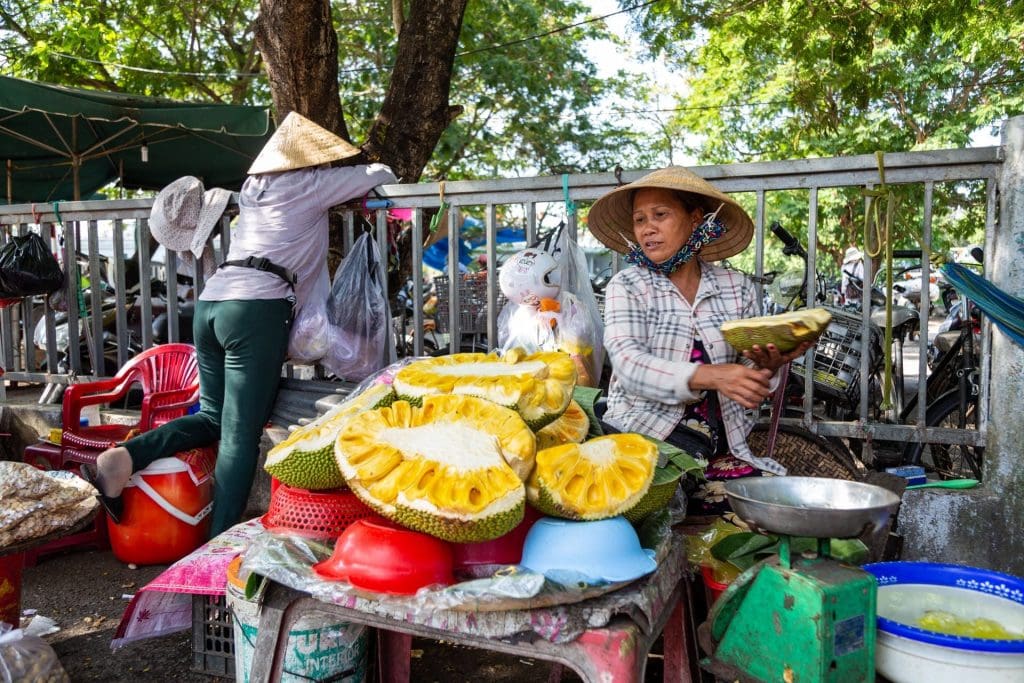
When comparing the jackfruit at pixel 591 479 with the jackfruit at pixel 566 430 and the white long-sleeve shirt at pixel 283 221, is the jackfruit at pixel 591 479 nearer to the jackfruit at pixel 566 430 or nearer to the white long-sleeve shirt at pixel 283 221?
the jackfruit at pixel 566 430

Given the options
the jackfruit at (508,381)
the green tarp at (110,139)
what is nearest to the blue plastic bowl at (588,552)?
the jackfruit at (508,381)

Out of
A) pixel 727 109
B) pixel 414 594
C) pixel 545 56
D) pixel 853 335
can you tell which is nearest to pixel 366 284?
pixel 414 594

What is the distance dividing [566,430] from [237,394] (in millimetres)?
1944

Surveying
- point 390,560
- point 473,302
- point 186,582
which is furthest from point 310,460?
point 473,302

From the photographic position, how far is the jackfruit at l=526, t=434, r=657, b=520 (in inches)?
63.2

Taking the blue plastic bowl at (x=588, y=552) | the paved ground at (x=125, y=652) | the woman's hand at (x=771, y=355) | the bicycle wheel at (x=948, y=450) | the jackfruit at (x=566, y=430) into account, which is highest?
the woman's hand at (x=771, y=355)

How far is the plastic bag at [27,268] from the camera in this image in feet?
14.5

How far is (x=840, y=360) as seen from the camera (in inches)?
173

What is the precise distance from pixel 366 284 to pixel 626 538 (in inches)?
93.3

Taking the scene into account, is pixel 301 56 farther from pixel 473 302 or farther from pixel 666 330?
pixel 666 330

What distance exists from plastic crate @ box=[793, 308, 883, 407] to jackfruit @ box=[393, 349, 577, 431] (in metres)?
2.76

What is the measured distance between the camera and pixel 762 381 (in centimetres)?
209

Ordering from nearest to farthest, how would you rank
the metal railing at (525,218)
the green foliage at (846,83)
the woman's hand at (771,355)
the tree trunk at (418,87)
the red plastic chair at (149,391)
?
the woman's hand at (771,355) < the metal railing at (525,218) < the red plastic chair at (149,391) < the tree trunk at (418,87) < the green foliage at (846,83)

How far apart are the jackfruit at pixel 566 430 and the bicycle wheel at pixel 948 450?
2.30 m
